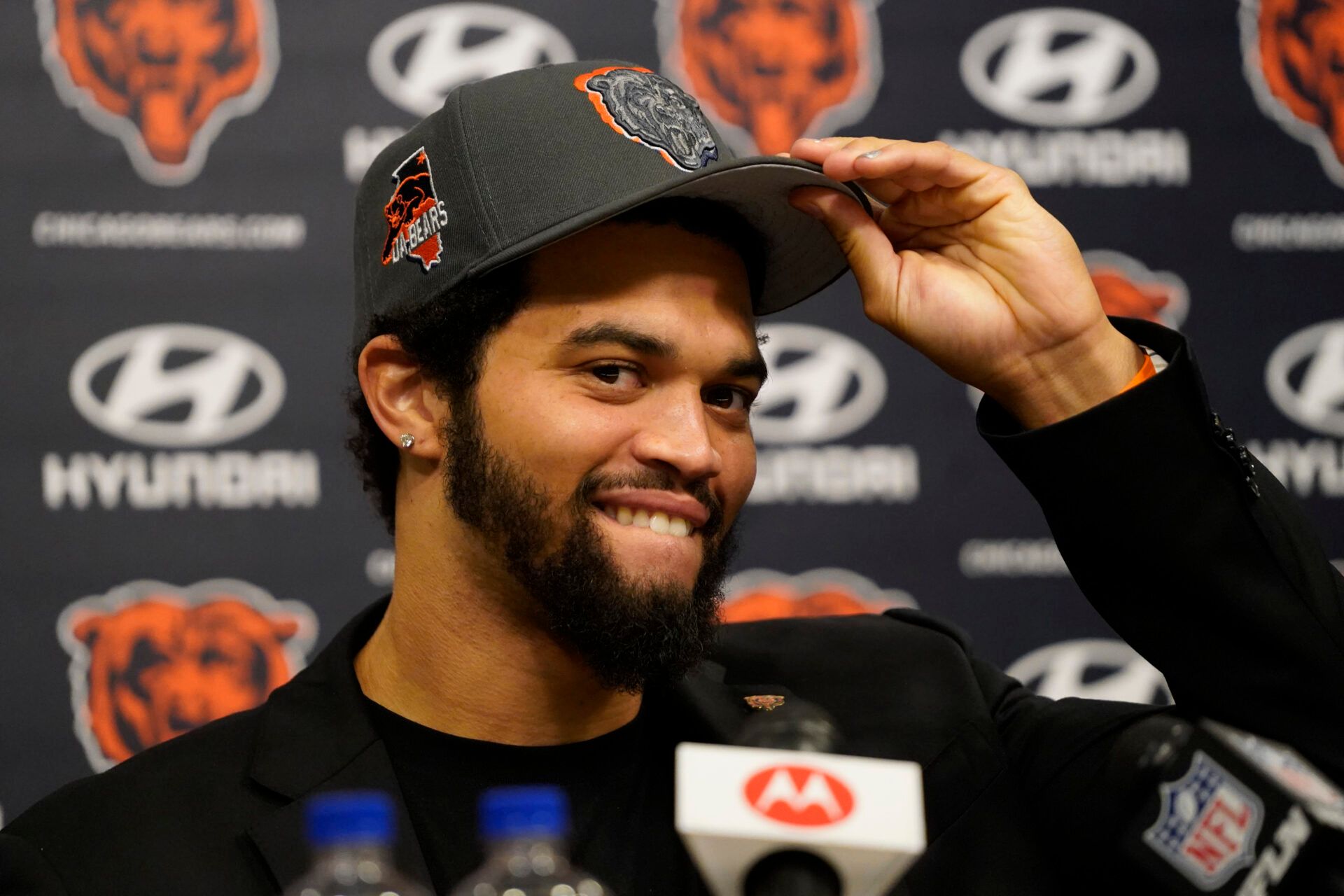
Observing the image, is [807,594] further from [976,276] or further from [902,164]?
[902,164]

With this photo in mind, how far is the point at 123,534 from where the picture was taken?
2.36 m

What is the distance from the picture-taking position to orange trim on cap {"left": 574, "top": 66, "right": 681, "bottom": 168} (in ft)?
5.06

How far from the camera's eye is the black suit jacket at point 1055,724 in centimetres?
137

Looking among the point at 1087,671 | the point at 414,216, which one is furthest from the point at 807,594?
the point at 414,216

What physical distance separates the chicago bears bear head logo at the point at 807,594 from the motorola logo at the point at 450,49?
3.47 ft

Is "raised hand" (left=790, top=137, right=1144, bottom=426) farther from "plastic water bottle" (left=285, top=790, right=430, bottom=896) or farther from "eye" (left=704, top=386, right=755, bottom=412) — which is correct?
"plastic water bottle" (left=285, top=790, right=430, bottom=896)

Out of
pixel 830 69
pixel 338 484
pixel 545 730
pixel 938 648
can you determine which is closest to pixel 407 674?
pixel 545 730

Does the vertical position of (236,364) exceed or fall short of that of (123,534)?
it exceeds it

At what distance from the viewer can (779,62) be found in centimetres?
259

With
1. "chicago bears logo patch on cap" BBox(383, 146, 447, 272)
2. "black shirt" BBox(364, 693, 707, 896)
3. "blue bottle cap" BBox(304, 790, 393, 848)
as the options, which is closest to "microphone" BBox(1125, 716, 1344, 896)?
"black shirt" BBox(364, 693, 707, 896)

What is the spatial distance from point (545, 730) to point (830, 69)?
154 cm

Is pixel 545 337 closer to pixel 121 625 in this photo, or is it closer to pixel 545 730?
pixel 545 730

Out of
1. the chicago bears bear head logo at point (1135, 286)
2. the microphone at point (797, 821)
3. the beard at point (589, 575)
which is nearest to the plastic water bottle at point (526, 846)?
the microphone at point (797, 821)

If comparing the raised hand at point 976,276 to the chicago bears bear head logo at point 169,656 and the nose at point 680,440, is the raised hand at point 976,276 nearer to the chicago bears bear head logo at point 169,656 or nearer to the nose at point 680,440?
the nose at point 680,440
